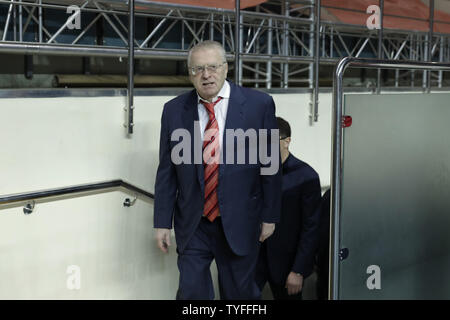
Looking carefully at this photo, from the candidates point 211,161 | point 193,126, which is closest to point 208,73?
point 193,126

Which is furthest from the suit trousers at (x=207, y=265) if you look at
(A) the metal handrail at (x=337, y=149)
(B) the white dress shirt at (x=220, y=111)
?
(A) the metal handrail at (x=337, y=149)

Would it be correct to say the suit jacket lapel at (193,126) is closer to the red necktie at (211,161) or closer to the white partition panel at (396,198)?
the red necktie at (211,161)

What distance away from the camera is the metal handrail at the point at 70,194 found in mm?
2736

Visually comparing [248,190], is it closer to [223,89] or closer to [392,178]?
[223,89]

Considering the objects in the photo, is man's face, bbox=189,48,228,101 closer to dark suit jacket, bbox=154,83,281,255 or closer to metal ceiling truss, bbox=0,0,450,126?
dark suit jacket, bbox=154,83,281,255

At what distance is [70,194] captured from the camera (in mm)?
2947

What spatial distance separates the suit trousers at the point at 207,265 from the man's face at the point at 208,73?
0.56 meters

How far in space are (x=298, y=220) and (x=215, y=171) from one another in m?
0.75

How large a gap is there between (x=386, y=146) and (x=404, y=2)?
12.0 ft

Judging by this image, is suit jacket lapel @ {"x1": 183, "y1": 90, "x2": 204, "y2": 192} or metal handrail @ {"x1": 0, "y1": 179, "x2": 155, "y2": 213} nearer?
suit jacket lapel @ {"x1": 183, "y1": 90, "x2": 204, "y2": 192}

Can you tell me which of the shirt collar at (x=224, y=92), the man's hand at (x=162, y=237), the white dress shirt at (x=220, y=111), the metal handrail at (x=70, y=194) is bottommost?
the man's hand at (x=162, y=237)

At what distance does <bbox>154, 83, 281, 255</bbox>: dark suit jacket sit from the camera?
2.53 meters

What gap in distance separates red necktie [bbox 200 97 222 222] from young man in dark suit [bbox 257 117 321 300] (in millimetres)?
519

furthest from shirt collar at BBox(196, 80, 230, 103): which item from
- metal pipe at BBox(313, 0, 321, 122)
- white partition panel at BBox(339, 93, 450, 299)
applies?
metal pipe at BBox(313, 0, 321, 122)
